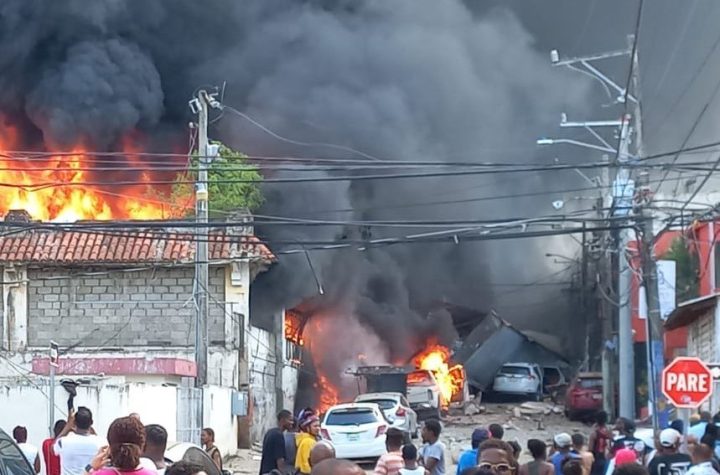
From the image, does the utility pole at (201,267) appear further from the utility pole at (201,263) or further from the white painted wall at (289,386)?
the white painted wall at (289,386)

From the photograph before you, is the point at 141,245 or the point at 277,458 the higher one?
the point at 141,245

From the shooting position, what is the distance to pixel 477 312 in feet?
142

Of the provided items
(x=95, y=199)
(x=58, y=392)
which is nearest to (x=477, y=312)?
(x=95, y=199)

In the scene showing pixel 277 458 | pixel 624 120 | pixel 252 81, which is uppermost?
pixel 252 81

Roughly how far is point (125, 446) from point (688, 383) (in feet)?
28.0

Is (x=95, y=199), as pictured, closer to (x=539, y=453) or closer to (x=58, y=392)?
(x=58, y=392)

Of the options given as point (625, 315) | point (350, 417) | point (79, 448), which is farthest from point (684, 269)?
point (79, 448)

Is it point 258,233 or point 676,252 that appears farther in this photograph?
point 676,252

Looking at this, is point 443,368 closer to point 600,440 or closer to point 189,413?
point 189,413

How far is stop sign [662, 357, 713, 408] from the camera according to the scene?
1340 centimetres

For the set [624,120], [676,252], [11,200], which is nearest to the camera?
[624,120]

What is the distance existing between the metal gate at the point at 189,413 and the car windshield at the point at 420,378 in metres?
11.2

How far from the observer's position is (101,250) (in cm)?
2809

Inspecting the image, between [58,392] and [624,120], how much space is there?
11538 millimetres
